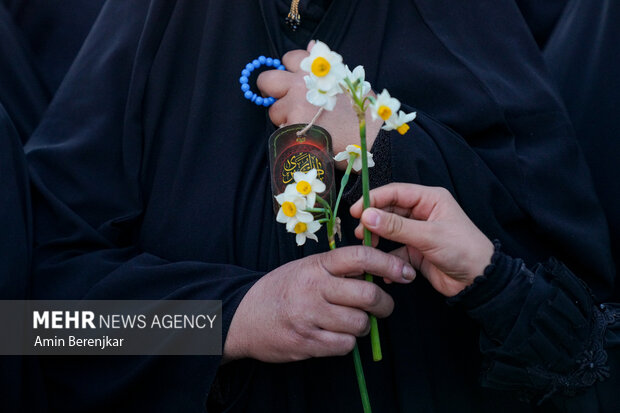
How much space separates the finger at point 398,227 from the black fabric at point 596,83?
74 cm

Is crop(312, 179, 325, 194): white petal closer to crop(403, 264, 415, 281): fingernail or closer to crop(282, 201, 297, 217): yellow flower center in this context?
crop(282, 201, 297, 217): yellow flower center

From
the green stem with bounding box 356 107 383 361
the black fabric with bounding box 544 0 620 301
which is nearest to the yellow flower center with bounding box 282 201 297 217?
the green stem with bounding box 356 107 383 361

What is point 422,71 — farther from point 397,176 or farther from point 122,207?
point 122,207

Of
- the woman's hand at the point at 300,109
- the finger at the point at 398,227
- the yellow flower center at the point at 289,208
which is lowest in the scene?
the finger at the point at 398,227

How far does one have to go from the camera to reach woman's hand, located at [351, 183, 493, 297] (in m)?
1.03

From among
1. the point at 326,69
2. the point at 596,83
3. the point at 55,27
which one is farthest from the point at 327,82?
the point at 55,27

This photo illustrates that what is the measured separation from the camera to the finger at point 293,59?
4.75ft

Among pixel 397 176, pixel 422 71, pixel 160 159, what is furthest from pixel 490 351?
pixel 160 159

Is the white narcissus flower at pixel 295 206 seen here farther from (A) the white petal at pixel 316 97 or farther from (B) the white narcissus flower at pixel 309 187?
(A) the white petal at pixel 316 97

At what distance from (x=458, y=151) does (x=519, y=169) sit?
147mm

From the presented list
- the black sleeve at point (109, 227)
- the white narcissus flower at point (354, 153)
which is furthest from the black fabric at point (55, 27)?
the white narcissus flower at point (354, 153)

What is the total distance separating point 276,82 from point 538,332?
0.75 metres

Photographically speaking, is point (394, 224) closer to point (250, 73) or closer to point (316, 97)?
point (316, 97)

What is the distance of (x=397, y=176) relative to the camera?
129cm
